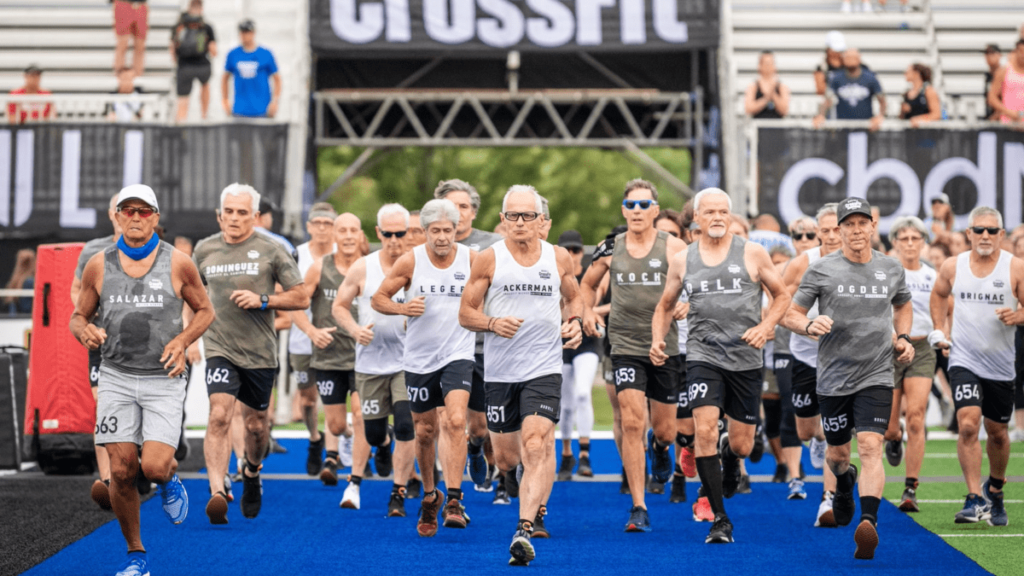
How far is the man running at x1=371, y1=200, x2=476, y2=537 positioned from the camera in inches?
359

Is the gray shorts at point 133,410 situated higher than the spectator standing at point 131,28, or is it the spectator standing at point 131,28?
the spectator standing at point 131,28

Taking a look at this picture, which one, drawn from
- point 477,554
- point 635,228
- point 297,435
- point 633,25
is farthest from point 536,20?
point 477,554

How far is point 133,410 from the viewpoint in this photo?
743 centimetres

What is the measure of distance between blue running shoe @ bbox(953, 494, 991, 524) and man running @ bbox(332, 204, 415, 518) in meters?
4.08

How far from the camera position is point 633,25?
2194cm

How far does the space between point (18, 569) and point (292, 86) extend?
49.2 ft

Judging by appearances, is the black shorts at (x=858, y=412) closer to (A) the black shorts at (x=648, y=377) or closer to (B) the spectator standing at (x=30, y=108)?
(A) the black shorts at (x=648, y=377)

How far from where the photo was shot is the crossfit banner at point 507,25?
2166 cm

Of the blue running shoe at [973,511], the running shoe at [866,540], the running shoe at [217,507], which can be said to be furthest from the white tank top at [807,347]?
the running shoe at [217,507]

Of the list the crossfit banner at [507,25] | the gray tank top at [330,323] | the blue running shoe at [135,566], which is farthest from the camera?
the crossfit banner at [507,25]

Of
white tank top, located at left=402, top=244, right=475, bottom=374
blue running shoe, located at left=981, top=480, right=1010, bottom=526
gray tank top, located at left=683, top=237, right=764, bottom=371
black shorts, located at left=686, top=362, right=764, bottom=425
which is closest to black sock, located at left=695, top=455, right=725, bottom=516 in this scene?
black shorts, located at left=686, top=362, right=764, bottom=425

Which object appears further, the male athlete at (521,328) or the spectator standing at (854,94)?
the spectator standing at (854,94)

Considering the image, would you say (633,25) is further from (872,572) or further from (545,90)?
(872,572)

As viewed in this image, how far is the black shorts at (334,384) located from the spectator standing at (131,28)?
45.1 ft
